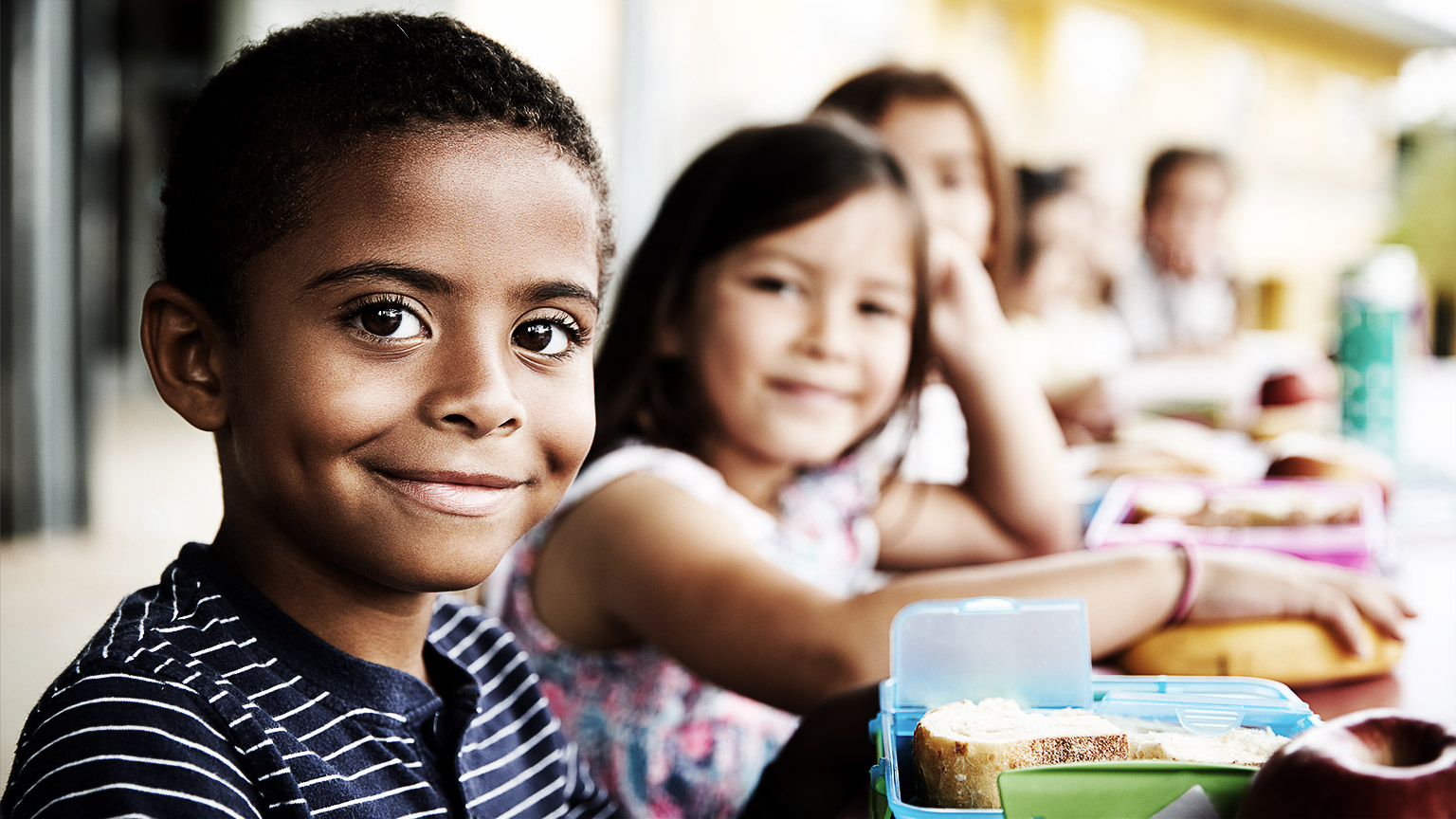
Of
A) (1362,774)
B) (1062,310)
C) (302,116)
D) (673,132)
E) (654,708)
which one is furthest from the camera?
(673,132)

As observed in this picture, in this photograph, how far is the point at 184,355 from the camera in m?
0.59

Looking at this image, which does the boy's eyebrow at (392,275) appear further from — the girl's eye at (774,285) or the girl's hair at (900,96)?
the girl's hair at (900,96)

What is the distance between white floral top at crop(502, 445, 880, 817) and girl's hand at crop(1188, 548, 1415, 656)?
0.34m

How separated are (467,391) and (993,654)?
0.29 m

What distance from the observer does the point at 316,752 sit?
1.87 ft

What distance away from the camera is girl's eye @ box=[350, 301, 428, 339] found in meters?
0.54

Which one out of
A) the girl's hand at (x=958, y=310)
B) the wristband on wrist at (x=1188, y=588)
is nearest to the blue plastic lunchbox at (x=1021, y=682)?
the wristband on wrist at (x=1188, y=588)

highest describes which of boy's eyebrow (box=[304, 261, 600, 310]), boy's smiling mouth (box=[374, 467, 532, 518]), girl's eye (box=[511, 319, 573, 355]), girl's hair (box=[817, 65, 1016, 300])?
girl's hair (box=[817, 65, 1016, 300])

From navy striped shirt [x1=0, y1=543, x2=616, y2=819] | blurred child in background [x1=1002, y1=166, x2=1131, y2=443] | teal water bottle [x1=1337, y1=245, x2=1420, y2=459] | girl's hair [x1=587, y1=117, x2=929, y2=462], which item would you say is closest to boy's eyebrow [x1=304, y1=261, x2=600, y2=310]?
navy striped shirt [x1=0, y1=543, x2=616, y2=819]

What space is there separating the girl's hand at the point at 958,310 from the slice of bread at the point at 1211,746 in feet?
3.31

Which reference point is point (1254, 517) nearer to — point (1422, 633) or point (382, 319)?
point (1422, 633)

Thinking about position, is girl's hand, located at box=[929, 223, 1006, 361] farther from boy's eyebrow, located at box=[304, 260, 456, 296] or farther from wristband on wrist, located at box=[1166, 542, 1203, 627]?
boy's eyebrow, located at box=[304, 260, 456, 296]

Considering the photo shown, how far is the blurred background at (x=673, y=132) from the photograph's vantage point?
10.4 ft

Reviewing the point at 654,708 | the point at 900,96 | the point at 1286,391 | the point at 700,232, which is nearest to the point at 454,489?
the point at 654,708
